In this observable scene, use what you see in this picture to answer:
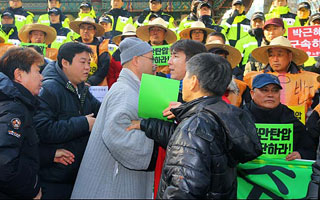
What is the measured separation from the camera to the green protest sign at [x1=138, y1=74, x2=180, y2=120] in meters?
2.47

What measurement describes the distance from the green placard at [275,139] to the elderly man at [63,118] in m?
1.46

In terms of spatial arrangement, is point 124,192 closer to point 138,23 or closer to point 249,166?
point 249,166

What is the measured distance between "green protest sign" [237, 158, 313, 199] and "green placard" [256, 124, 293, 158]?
28 cm

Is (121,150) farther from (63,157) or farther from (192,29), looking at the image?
(192,29)

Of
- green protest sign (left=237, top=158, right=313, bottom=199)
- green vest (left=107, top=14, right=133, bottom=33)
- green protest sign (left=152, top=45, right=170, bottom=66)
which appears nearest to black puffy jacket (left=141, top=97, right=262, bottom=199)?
green protest sign (left=237, top=158, right=313, bottom=199)

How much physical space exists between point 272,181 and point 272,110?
110 centimetres

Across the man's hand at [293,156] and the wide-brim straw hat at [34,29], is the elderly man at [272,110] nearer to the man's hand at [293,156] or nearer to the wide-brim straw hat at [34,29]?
the man's hand at [293,156]

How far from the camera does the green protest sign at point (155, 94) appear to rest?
247 centimetres

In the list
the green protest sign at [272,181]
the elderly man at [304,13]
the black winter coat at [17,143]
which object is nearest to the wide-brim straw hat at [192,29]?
the elderly man at [304,13]

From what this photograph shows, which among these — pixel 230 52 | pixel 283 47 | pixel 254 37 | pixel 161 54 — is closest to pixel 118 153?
pixel 161 54

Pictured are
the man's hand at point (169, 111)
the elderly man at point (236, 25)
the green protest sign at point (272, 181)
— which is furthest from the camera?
the elderly man at point (236, 25)

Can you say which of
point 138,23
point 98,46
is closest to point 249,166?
point 98,46

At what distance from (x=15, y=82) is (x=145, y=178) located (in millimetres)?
1190

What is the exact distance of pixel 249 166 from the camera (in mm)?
2799
